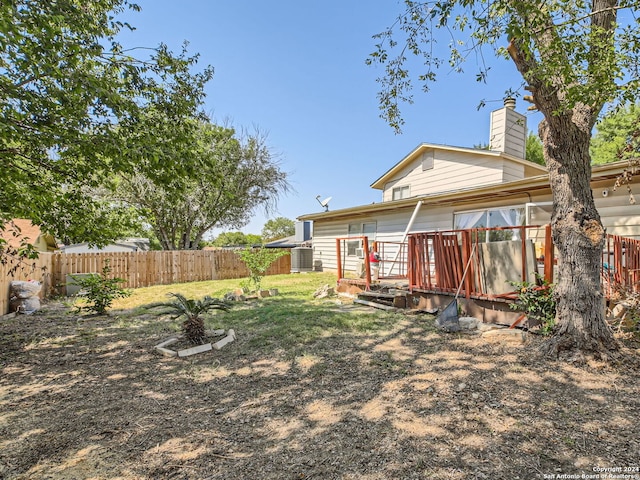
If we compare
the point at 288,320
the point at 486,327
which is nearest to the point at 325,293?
the point at 288,320

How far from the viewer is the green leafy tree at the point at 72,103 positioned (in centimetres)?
312

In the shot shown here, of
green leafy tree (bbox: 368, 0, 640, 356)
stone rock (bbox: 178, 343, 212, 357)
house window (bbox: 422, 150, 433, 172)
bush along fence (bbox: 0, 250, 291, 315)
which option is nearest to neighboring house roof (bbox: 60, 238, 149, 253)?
bush along fence (bbox: 0, 250, 291, 315)

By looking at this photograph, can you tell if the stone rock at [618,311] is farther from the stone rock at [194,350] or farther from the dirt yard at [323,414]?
the stone rock at [194,350]

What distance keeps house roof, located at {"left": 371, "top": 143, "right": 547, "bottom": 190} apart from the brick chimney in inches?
22.8

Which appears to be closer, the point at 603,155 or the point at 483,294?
the point at 483,294

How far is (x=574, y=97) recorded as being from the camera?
2.92 m

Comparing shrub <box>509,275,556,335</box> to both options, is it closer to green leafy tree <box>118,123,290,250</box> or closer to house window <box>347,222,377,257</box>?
house window <box>347,222,377,257</box>

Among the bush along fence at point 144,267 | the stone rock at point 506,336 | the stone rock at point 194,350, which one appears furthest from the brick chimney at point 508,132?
the bush along fence at point 144,267

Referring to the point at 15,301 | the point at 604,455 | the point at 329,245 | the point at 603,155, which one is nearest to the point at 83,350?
the point at 15,301

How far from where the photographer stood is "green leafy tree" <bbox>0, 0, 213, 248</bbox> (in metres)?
3.12

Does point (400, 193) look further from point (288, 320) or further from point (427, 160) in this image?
point (288, 320)

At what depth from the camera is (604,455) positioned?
1.84 meters

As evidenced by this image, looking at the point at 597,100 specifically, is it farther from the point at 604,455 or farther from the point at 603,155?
the point at 603,155

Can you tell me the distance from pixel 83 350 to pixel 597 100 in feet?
22.4
